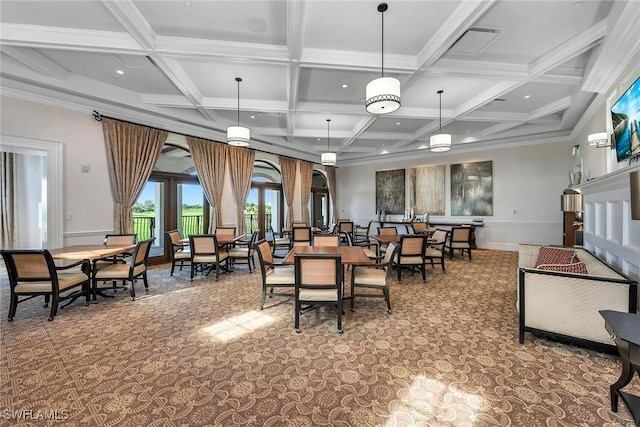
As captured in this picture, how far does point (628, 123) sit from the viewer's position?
117 inches

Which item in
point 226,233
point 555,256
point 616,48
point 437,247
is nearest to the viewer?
point 616,48

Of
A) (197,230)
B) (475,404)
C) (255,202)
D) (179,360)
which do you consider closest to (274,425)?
(179,360)

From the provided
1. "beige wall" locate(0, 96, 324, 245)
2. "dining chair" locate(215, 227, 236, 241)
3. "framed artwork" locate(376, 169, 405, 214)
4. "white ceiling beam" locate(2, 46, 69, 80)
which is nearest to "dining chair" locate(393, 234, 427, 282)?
"dining chair" locate(215, 227, 236, 241)

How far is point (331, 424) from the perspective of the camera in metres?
1.68

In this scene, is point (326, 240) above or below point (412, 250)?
above

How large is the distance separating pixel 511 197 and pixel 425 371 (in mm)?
7987

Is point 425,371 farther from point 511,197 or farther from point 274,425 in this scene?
point 511,197

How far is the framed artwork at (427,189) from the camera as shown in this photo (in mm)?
9234

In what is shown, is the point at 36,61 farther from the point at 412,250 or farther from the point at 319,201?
the point at 319,201

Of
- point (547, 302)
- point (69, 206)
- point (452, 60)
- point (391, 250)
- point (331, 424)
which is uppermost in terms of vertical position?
point (452, 60)

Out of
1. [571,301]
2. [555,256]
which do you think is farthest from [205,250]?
[555,256]

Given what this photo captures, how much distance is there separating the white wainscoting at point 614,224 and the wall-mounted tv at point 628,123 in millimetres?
370

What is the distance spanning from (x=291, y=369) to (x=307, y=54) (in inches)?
155

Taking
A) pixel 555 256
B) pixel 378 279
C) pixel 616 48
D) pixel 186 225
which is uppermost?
pixel 616 48
